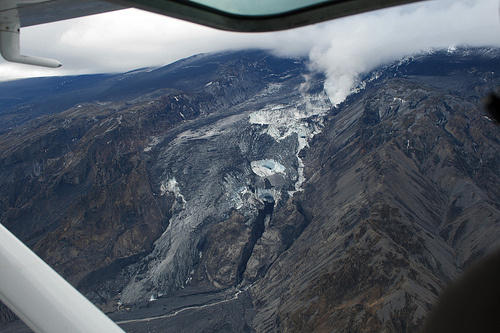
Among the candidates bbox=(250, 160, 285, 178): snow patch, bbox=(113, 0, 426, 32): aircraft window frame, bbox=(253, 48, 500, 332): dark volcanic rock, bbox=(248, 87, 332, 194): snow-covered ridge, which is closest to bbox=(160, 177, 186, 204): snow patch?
bbox=(250, 160, 285, 178): snow patch

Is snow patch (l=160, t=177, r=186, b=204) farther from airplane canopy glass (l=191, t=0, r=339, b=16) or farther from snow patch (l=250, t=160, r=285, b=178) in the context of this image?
airplane canopy glass (l=191, t=0, r=339, b=16)

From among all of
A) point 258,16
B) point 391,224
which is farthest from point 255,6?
point 391,224

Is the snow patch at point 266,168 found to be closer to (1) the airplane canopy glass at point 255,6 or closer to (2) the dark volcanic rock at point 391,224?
(2) the dark volcanic rock at point 391,224

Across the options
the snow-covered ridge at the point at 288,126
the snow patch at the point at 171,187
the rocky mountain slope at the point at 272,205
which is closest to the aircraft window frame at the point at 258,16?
the rocky mountain slope at the point at 272,205

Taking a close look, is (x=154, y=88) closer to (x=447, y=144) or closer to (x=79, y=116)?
(x=79, y=116)

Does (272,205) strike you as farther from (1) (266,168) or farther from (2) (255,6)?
(2) (255,6)
